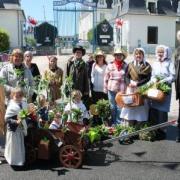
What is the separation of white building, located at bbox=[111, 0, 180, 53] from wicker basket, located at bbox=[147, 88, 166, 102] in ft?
133

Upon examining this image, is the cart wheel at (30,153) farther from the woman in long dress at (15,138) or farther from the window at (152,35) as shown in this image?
the window at (152,35)

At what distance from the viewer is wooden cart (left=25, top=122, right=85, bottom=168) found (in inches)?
245

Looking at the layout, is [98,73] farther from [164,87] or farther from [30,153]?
[30,153]

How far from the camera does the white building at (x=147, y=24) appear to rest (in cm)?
4897

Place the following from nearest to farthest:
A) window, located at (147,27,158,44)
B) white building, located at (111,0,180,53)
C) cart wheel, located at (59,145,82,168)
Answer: cart wheel, located at (59,145,82,168) → white building, located at (111,0,180,53) → window, located at (147,27,158,44)

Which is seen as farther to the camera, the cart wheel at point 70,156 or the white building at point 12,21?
the white building at point 12,21

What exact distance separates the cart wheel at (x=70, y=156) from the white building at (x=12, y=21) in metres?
39.2

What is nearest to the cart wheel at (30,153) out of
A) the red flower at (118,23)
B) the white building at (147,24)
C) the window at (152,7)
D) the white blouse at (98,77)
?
the white blouse at (98,77)

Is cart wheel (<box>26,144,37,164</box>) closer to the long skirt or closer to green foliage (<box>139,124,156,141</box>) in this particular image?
the long skirt

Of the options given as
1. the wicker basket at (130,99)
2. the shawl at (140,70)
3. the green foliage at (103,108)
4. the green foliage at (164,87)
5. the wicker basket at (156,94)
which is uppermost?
the shawl at (140,70)

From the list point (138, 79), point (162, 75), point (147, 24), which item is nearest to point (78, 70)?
point (138, 79)

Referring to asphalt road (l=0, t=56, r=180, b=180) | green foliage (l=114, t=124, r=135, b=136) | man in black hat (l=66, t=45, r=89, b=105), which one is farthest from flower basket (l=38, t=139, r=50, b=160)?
man in black hat (l=66, t=45, r=89, b=105)

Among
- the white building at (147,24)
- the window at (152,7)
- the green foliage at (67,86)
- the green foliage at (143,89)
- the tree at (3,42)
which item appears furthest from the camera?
the window at (152,7)

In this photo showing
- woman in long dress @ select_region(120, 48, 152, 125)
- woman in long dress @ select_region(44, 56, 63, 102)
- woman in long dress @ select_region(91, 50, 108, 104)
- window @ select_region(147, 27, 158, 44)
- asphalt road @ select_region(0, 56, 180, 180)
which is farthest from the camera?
window @ select_region(147, 27, 158, 44)
